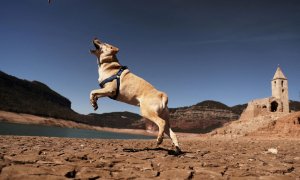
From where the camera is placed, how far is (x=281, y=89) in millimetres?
60688

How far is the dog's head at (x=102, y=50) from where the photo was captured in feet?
25.2

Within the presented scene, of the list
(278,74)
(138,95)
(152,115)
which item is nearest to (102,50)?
(138,95)

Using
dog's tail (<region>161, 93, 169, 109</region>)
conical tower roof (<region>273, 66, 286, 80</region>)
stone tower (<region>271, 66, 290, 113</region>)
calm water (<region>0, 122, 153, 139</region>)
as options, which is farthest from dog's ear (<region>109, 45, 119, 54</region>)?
conical tower roof (<region>273, 66, 286, 80</region>)

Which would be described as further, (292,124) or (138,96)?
(292,124)

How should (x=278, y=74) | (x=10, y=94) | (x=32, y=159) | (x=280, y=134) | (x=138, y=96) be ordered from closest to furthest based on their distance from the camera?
1. (x=32, y=159)
2. (x=138, y=96)
3. (x=280, y=134)
4. (x=278, y=74)
5. (x=10, y=94)

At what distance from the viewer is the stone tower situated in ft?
194

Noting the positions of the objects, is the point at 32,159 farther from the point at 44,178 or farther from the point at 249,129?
the point at 249,129

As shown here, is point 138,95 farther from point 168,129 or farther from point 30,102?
point 30,102

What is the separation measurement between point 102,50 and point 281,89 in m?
61.0

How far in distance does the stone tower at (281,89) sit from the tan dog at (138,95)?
57.9 m

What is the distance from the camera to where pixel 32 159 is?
479 centimetres

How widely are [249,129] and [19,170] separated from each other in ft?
153

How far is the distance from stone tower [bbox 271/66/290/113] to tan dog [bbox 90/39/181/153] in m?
57.9

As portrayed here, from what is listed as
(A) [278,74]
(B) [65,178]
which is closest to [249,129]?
(A) [278,74]
